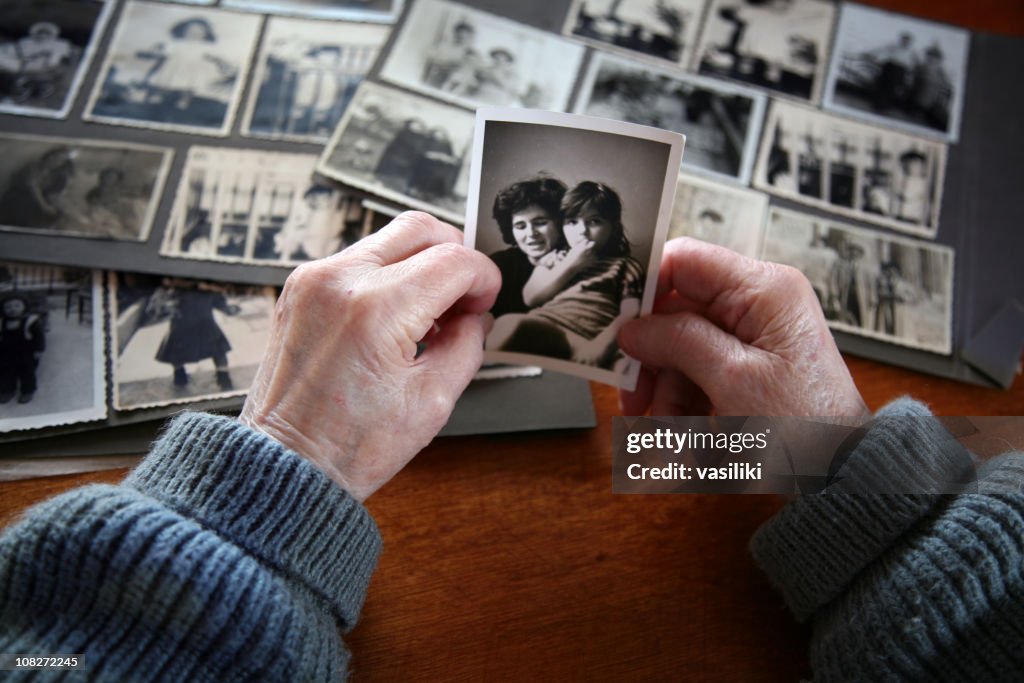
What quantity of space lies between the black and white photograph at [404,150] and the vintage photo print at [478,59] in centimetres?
4

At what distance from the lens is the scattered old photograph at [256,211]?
3.12 feet

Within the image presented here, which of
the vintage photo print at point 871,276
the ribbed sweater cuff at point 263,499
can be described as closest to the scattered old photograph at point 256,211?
the ribbed sweater cuff at point 263,499

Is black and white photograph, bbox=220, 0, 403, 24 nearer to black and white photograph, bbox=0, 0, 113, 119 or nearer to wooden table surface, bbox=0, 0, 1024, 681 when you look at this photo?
black and white photograph, bbox=0, 0, 113, 119

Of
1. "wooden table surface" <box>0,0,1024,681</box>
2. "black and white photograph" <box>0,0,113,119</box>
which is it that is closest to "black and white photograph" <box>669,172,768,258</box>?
"wooden table surface" <box>0,0,1024,681</box>

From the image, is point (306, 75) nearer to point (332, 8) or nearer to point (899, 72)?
point (332, 8)

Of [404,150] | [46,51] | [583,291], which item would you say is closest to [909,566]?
[583,291]

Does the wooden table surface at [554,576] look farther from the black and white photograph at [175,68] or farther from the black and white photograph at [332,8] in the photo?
the black and white photograph at [332,8]

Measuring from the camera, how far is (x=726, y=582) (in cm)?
76

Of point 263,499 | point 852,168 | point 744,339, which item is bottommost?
point 263,499

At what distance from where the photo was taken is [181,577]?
1.74 feet

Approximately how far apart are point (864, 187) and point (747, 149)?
0.18m

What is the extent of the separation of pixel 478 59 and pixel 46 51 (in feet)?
2.05

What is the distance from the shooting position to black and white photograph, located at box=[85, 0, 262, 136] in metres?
1.05

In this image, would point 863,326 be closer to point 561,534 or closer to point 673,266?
point 673,266
